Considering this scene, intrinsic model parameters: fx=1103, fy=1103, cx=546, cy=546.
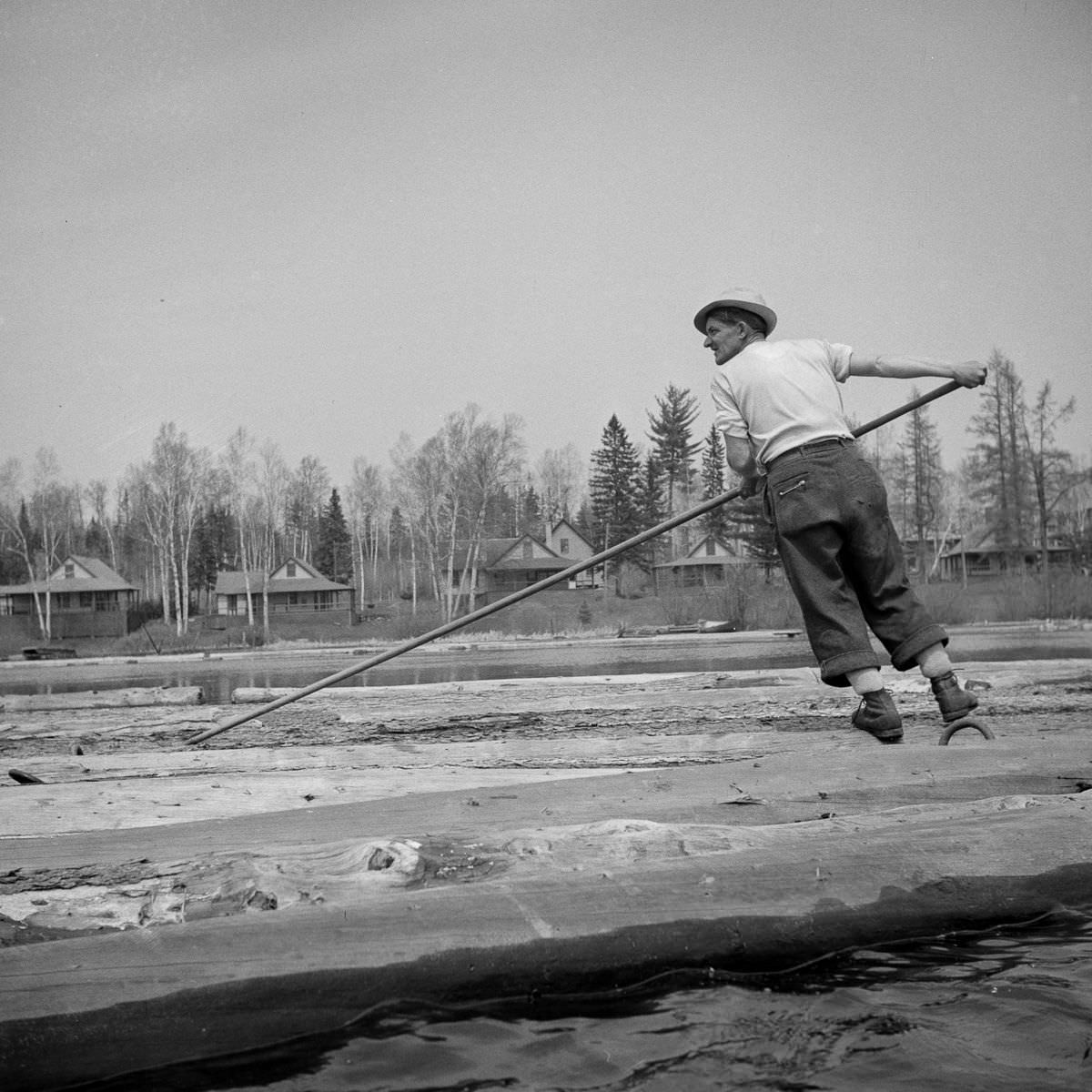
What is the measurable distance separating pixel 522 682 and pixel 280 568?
68910 millimetres

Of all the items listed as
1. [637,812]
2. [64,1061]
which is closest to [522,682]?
[637,812]

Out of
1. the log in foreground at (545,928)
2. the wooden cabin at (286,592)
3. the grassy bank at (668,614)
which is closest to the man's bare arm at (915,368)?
the log in foreground at (545,928)

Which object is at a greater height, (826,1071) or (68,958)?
(68,958)

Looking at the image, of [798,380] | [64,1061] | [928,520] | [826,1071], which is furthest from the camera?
[928,520]

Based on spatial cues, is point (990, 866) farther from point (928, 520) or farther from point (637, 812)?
point (928, 520)

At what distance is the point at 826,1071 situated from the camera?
1393mm

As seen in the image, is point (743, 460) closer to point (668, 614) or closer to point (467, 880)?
point (467, 880)

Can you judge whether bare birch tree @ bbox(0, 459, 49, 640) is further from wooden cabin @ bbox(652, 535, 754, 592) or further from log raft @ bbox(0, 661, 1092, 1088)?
log raft @ bbox(0, 661, 1092, 1088)

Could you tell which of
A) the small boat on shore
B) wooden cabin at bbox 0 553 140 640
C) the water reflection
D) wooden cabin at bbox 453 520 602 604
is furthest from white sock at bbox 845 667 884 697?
wooden cabin at bbox 453 520 602 604

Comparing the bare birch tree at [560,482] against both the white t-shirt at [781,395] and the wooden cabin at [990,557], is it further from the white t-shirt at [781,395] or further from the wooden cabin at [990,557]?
the white t-shirt at [781,395]

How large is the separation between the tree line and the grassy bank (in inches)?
247

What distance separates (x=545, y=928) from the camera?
1463mm

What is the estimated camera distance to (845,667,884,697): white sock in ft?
9.92

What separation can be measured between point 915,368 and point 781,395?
47 centimetres
